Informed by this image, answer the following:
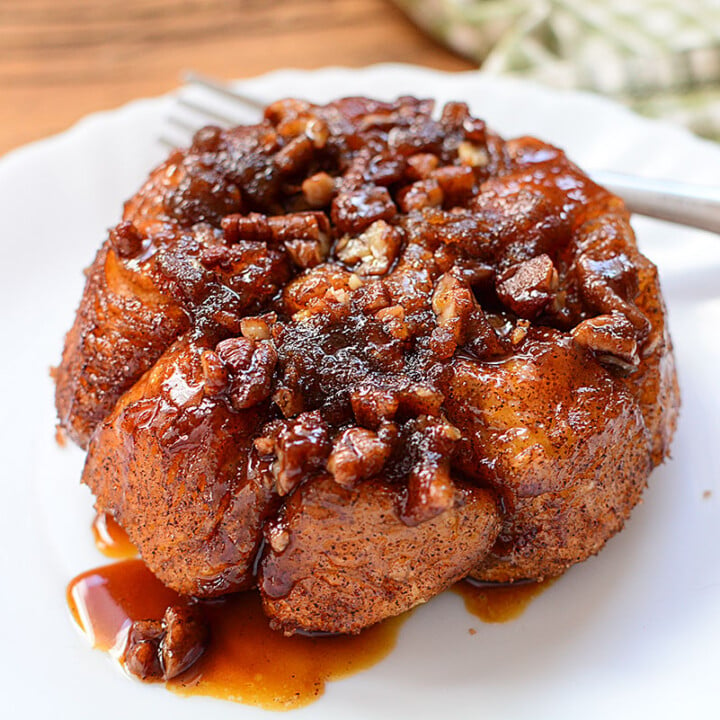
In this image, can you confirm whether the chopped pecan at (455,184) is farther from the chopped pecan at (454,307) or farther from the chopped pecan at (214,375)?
the chopped pecan at (214,375)

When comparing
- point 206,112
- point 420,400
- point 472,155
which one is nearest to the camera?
point 420,400

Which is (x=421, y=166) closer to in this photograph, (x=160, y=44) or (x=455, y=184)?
(x=455, y=184)

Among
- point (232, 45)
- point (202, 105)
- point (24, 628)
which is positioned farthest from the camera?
point (232, 45)

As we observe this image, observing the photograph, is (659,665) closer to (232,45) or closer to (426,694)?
(426,694)

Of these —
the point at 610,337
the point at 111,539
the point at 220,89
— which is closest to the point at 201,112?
the point at 220,89

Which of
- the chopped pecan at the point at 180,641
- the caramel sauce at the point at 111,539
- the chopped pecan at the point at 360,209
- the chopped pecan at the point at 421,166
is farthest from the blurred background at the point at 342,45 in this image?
the chopped pecan at the point at 180,641

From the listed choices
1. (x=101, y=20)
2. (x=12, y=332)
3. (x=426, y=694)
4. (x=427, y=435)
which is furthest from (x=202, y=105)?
(x=426, y=694)

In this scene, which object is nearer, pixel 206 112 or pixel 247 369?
pixel 247 369
